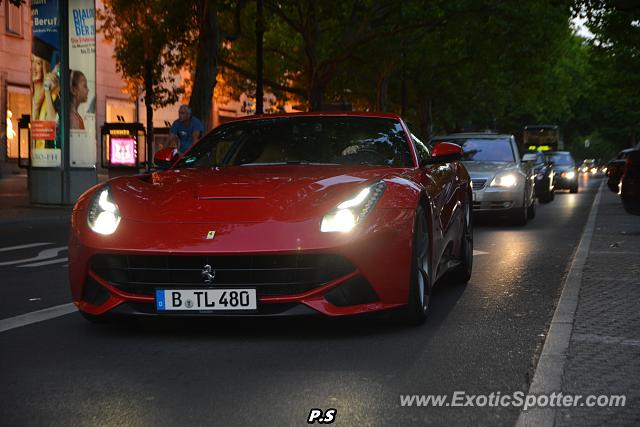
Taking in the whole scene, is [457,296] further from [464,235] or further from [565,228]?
[565,228]

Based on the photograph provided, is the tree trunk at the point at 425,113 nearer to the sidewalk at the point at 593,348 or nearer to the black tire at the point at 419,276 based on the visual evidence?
the sidewalk at the point at 593,348

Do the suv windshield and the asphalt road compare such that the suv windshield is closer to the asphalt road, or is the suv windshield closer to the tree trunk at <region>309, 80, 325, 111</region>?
the tree trunk at <region>309, 80, 325, 111</region>

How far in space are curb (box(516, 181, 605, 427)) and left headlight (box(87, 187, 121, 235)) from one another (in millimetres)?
2420

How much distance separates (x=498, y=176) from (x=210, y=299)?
1131cm

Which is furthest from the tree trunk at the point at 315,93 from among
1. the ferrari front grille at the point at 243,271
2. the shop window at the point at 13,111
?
the ferrari front grille at the point at 243,271

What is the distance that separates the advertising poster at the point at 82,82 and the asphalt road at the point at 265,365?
12.5 m

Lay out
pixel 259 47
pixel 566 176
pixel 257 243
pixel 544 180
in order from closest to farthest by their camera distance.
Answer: pixel 257 243 < pixel 544 180 < pixel 259 47 < pixel 566 176

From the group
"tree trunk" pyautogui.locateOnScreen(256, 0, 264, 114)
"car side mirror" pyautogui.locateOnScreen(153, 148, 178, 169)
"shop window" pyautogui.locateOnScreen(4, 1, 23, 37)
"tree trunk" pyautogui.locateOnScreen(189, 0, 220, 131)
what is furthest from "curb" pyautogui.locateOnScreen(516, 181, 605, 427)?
"shop window" pyautogui.locateOnScreen(4, 1, 23, 37)

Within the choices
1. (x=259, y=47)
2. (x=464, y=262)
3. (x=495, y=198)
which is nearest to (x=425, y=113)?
(x=259, y=47)

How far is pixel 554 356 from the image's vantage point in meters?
5.32

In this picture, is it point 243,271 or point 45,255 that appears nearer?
point 243,271

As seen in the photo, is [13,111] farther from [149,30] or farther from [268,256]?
[268,256]

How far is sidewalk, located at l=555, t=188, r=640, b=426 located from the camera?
4.26 meters

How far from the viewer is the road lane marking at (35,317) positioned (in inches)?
256
